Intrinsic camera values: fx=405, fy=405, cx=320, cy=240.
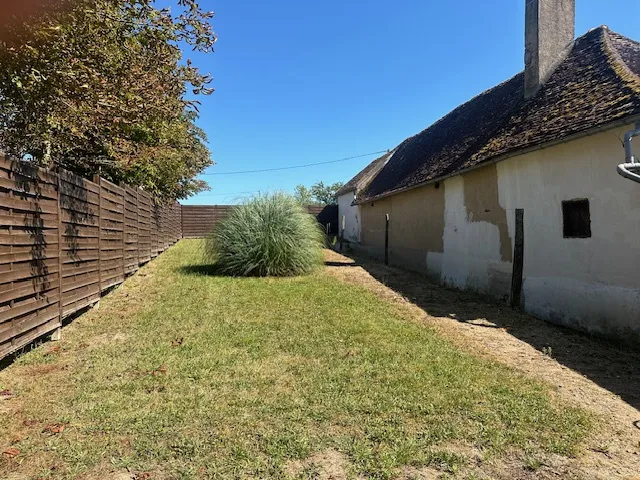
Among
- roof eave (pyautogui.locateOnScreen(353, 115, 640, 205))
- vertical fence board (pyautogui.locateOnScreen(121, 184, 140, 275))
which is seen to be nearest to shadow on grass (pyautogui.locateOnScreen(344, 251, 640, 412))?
roof eave (pyautogui.locateOnScreen(353, 115, 640, 205))

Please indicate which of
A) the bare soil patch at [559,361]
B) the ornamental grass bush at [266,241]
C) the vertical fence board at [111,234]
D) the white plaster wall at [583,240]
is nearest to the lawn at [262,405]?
the bare soil patch at [559,361]

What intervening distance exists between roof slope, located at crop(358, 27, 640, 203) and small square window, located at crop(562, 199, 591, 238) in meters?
1.06

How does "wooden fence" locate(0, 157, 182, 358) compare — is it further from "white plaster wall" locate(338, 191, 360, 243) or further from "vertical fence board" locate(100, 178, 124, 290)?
"white plaster wall" locate(338, 191, 360, 243)

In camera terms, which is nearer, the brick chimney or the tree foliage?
the tree foliage

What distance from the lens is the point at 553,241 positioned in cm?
666

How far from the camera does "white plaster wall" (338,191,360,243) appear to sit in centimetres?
2058

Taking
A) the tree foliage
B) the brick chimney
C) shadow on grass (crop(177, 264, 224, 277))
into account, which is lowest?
shadow on grass (crop(177, 264, 224, 277))

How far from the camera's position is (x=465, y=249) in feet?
30.5

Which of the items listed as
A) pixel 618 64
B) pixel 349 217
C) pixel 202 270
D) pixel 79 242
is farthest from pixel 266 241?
pixel 349 217

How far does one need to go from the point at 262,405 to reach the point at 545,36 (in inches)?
376

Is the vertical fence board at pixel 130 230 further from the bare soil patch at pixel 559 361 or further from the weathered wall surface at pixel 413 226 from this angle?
the weathered wall surface at pixel 413 226

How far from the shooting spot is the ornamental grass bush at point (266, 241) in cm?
961

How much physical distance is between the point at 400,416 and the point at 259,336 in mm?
2489

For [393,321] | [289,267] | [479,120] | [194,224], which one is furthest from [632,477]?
[194,224]
